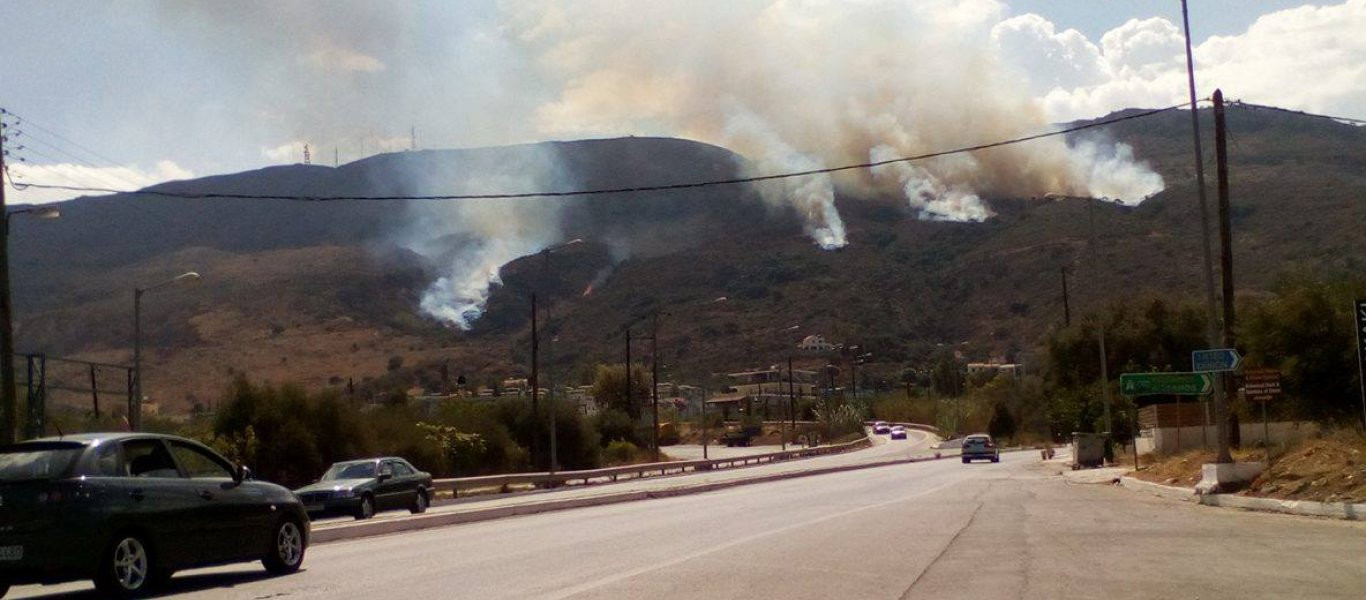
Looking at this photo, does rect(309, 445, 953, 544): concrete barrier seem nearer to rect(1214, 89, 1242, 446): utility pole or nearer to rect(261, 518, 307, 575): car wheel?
rect(261, 518, 307, 575): car wheel

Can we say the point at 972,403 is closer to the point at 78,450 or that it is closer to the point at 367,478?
the point at 367,478

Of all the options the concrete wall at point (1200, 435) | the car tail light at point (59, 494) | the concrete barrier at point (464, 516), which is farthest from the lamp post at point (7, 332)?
the concrete wall at point (1200, 435)

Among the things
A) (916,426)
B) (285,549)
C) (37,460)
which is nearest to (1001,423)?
(916,426)

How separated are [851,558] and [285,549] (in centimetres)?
620

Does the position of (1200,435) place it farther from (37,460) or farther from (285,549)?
(37,460)

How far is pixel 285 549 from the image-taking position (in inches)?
592

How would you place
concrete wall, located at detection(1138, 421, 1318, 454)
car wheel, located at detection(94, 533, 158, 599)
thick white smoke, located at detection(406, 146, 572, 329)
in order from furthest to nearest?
thick white smoke, located at detection(406, 146, 572, 329)
concrete wall, located at detection(1138, 421, 1318, 454)
car wheel, located at detection(94, 533, 158, 599)

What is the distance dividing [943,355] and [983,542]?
4597 inches

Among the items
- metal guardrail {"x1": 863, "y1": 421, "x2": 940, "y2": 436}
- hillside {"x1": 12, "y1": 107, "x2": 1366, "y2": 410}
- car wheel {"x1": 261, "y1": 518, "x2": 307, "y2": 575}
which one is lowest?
metal guardrail {"x1": 863, "y1": 421, "x2": 940, "y2": 436}

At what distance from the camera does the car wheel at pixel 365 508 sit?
28934 mm

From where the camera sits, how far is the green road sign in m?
31.9

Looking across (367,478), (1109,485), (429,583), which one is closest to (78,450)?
(429,583)

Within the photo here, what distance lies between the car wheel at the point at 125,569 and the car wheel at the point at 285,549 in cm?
185

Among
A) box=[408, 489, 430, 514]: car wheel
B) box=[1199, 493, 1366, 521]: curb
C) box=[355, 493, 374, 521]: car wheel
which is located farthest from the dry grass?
box=[408, 489, 430, 514]: car wheel
